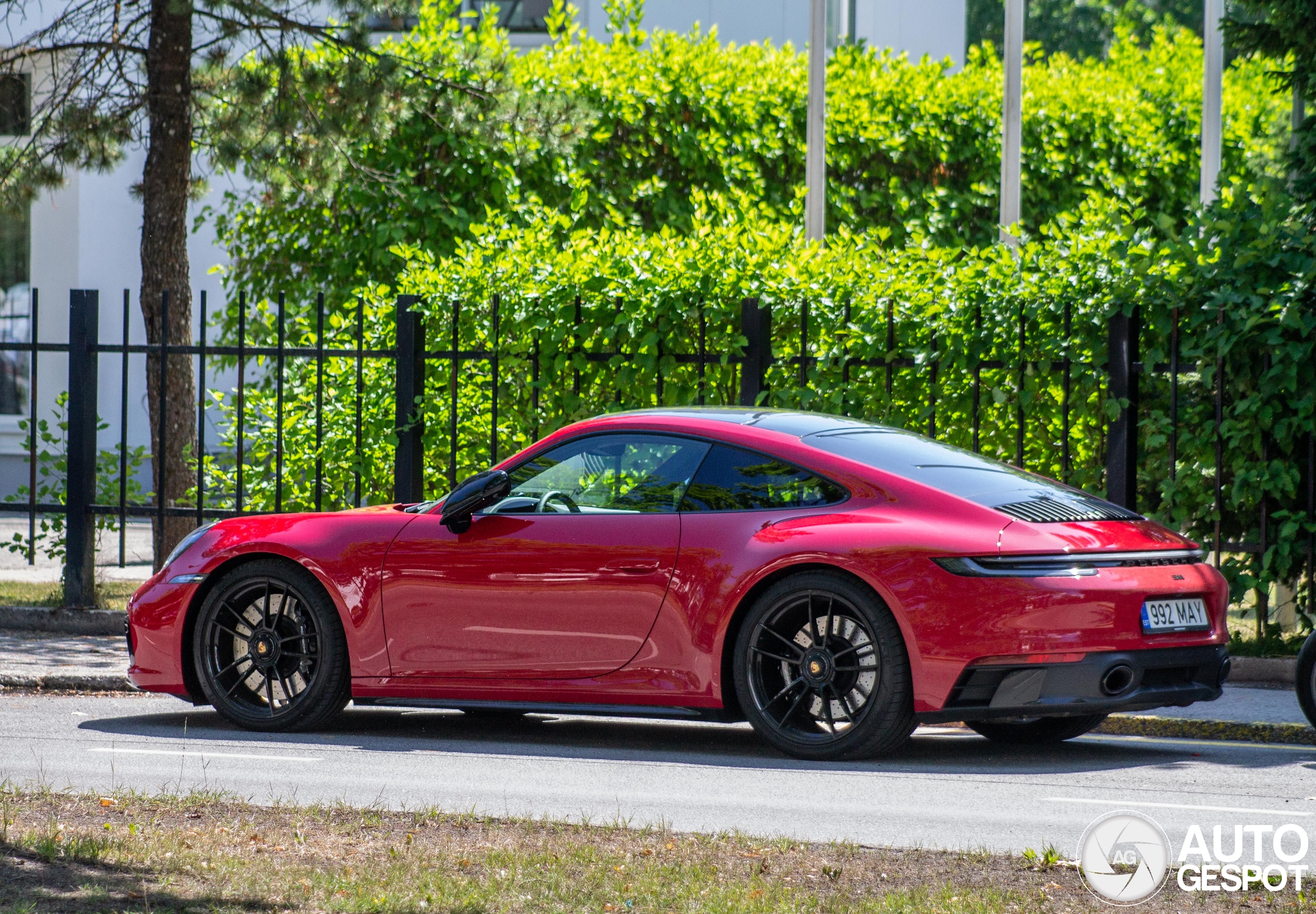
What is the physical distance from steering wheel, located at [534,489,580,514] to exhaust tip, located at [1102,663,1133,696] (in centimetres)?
224

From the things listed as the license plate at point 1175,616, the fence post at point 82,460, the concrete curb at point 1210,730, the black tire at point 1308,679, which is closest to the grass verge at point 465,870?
the license plate at point 1175,616

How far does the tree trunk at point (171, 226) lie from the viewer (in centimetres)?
1202

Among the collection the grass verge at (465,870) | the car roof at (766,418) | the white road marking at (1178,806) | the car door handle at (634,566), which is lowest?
the white road marking at (1178,806)

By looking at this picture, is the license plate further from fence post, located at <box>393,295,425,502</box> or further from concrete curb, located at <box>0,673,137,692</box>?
concrete curb, located at <box>0,673,137,692</box>

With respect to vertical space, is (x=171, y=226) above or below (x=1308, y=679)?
above

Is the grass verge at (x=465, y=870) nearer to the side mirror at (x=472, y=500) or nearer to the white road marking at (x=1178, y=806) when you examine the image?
the white road marking at (x=1178, y=806)

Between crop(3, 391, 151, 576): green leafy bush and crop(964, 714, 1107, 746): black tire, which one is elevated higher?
crop(3, 391, 151, 576): green leafy bush

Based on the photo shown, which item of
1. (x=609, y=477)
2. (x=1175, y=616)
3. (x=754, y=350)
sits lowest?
(x=1175, y=616)

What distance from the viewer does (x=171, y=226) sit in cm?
1229

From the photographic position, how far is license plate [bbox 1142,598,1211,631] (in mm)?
6223

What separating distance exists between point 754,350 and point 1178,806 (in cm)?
477
